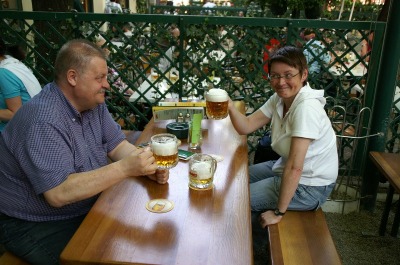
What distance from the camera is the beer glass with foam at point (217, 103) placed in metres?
2.16

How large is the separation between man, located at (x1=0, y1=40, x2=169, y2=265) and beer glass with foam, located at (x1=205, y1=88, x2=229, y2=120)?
66 centimetres

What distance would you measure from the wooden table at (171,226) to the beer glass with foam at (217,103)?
18.9 inches

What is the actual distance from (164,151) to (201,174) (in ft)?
0.62

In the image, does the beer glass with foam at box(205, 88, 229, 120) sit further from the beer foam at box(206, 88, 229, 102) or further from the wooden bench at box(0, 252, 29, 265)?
the wooden bench at box(0, 252, 29, 265)

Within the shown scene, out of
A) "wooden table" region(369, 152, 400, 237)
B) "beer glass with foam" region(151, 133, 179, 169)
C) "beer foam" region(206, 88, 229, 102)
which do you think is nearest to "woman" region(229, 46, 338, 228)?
"beer foam" region(206, 88, 229, 102)

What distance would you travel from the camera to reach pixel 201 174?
160 cm

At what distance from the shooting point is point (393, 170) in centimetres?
239

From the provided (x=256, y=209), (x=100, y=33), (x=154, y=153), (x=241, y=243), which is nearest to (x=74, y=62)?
(x=154, y=153)

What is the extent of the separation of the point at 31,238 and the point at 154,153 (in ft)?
2.26

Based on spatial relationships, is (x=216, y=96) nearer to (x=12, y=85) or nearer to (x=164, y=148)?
(x=164, y=148)

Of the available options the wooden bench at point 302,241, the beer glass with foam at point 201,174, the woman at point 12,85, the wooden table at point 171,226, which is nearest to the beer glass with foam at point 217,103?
the wooden table at point 171,226

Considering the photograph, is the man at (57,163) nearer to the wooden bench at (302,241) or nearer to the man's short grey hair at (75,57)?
the man's short grey hair at (75,57)

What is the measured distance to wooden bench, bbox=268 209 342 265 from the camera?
1752 millimetres

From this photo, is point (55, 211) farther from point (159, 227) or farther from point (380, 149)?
point (380, 149)
